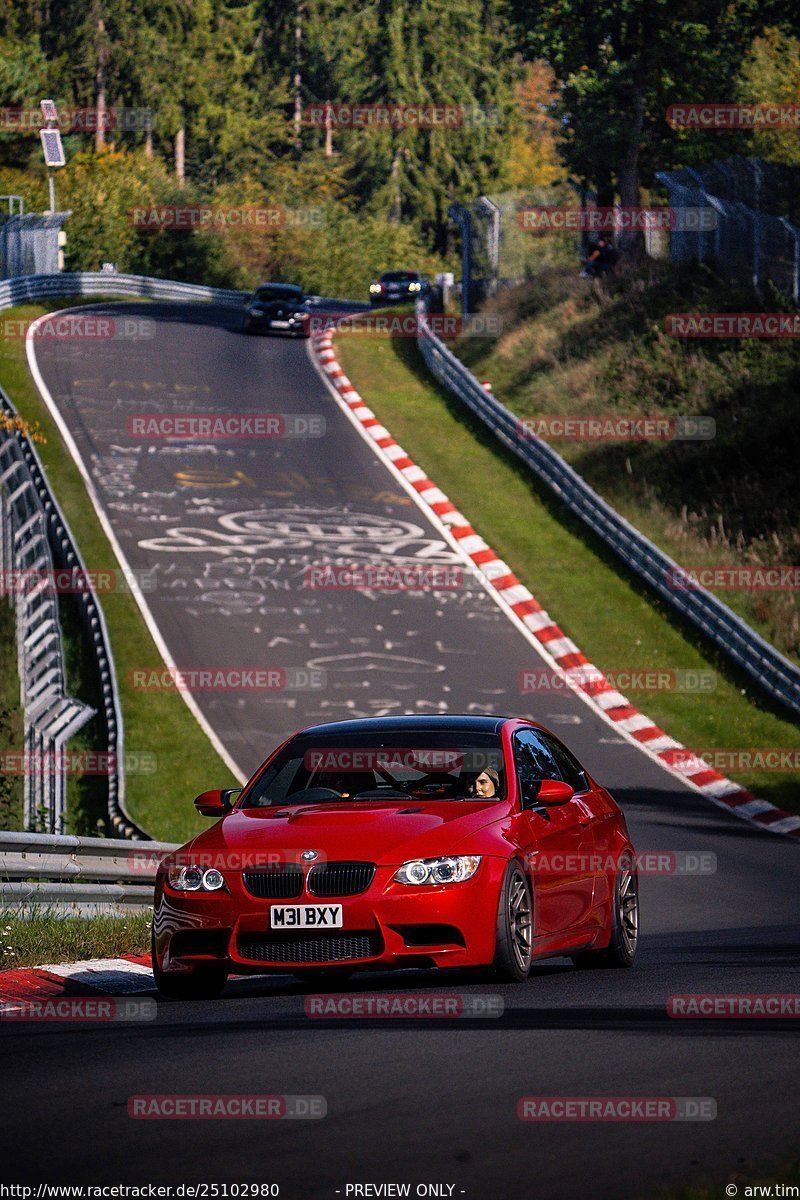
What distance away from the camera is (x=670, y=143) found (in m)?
59.7

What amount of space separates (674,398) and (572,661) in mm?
13526

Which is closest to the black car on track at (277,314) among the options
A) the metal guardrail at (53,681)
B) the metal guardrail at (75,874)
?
the metal guardrail at (53,681)

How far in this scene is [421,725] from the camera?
34.5 ft

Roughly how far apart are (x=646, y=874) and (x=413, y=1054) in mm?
10434

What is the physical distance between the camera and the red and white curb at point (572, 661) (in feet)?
71.5
